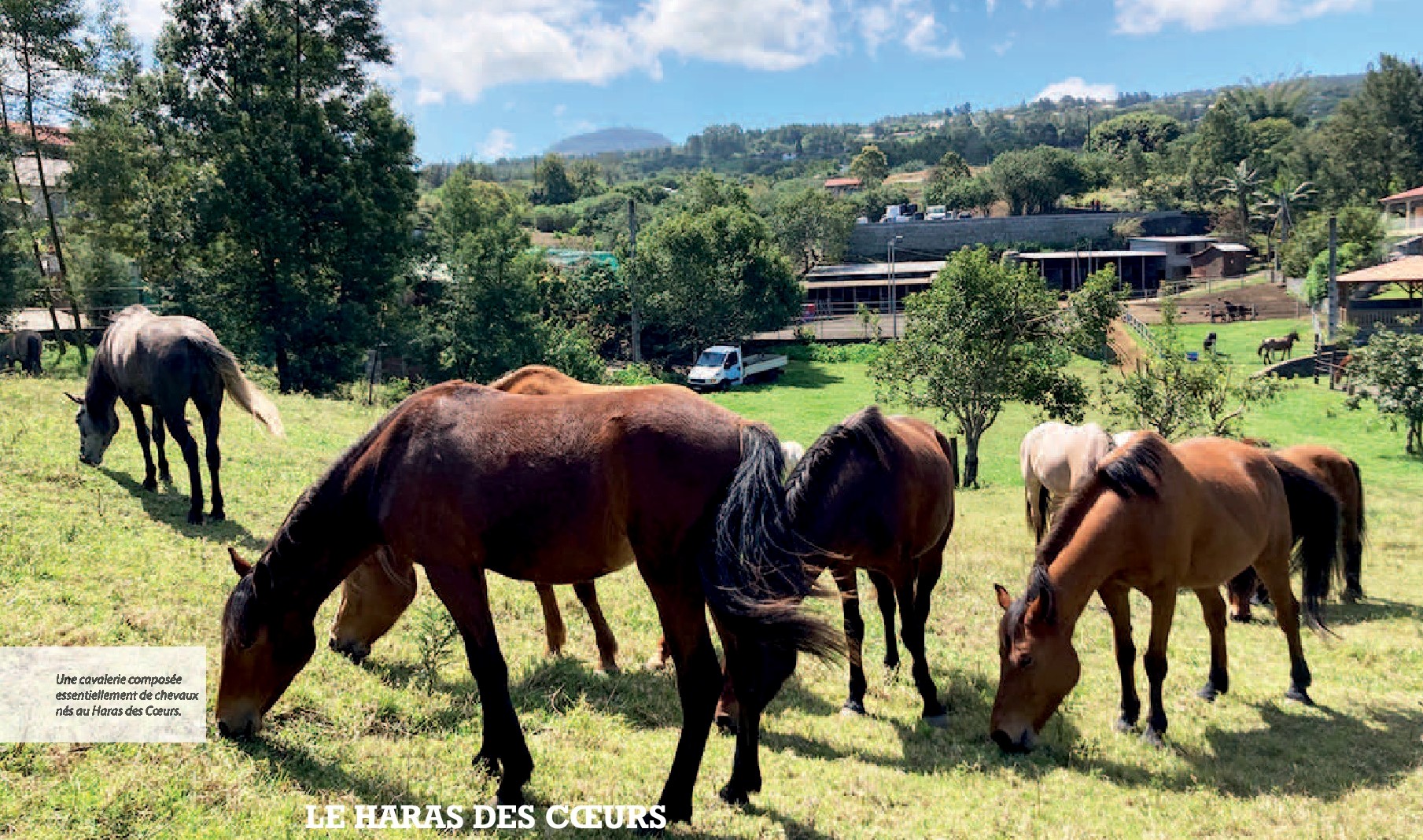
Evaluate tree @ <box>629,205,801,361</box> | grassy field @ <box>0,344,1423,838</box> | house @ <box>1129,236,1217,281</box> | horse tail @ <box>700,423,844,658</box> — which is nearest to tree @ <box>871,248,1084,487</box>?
grassy field @ <box>0,344,1423,838</box>

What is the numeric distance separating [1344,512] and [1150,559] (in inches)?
222

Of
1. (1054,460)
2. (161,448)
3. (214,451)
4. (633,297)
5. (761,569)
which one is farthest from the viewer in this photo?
(633,297)

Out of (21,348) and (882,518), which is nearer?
(882,518)

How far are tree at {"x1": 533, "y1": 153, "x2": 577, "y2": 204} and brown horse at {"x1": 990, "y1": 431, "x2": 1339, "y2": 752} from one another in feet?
475

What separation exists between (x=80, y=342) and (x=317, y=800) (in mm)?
25653

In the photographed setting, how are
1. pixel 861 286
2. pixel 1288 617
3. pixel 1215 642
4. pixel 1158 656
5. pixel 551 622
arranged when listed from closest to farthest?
pixel 1158 656 < pixel 551 622 < pixel 1215 642 < pixel 1288 617 < pixel 861 286

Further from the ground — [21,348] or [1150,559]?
[21,348]

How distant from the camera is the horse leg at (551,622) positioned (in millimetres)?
7344

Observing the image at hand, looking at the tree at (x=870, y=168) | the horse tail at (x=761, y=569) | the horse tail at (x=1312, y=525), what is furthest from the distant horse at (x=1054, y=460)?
the tree at (x=870, y=168)

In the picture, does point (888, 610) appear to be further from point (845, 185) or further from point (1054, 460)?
point (845, 185)

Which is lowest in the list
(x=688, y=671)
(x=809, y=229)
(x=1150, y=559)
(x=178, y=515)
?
(x=1150, y=559)

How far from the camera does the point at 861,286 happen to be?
6712 cm

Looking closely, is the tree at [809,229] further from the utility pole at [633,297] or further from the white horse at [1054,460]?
the white horse at [1054,460]

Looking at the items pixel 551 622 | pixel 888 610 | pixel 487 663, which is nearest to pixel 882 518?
pixel 888 610
